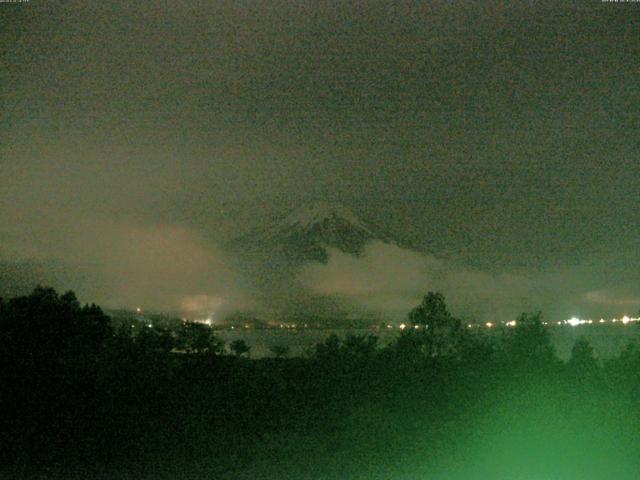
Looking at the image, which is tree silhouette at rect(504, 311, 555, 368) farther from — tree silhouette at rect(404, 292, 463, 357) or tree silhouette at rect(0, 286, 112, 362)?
Result: tree silhouette at rect(0, 286, 112, 362)

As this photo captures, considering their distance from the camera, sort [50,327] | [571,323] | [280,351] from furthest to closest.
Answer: [571,323] → [280,351] → [50,327]

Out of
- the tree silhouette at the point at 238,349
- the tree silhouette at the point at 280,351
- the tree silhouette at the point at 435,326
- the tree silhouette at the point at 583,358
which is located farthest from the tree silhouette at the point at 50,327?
the tree silhouette at the point at 583,358

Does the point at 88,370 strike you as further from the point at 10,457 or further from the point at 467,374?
the point at 467,374

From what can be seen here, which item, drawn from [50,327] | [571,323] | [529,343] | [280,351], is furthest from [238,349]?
[571,323]

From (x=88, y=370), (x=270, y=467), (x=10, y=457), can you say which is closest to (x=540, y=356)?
(x=270, y=467)

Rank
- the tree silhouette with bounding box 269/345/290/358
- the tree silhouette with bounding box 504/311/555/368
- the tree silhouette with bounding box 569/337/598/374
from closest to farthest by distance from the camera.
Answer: the tree silhouette with bounding box 569/337/598/374 → the tree silhouette with bounding box 504/311/555/368 → the tree silhouette with bounding box 269/345/290/358

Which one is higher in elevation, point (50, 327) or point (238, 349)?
point (50, 327)

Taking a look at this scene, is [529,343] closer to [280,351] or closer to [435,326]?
[435,326]

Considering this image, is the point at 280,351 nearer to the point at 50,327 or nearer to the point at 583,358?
the point at 50,327

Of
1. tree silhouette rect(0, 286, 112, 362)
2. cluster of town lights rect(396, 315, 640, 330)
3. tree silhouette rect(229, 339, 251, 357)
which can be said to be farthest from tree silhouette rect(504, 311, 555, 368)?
tree silhouette rect(0, 286, 112, 362)

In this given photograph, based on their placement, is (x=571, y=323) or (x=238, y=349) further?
(x=571, y=323)

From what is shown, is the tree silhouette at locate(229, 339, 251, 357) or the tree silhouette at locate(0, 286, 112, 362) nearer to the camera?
the tree silhouette at locate(0, 286, 112, 362)

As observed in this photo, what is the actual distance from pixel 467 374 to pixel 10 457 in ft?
25.2

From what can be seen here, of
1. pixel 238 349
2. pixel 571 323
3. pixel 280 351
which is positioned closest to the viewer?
pixel 238 349
